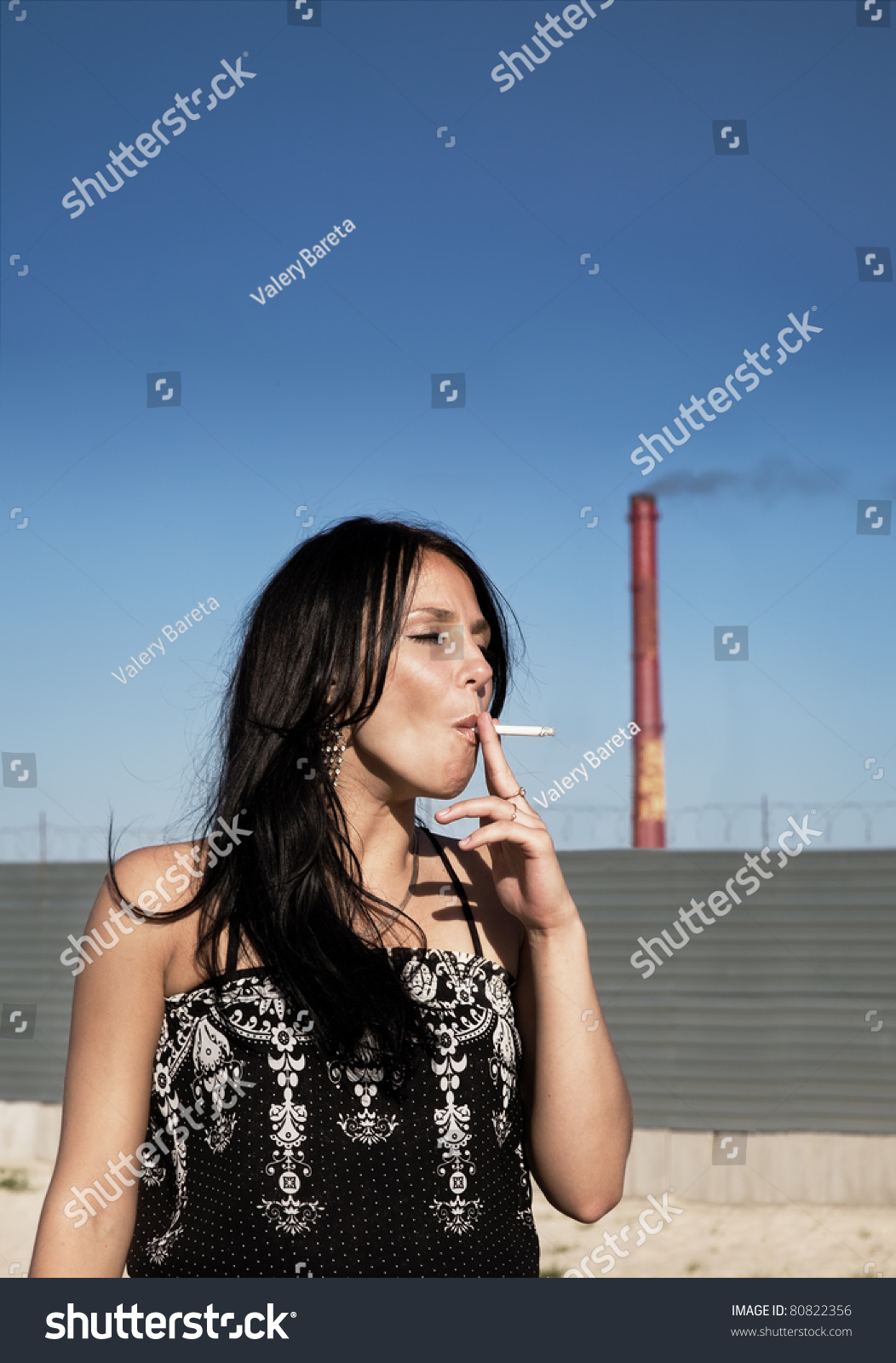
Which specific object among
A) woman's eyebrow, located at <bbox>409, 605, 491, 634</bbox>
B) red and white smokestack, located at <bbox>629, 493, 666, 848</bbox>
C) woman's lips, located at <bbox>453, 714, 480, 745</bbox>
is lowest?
Result: woman's lips, located at <bbox>453, 714, 480, 745</bbox>

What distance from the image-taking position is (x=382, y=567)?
6.73ft

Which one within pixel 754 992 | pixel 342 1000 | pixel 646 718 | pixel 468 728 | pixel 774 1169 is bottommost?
pixel 774 1169

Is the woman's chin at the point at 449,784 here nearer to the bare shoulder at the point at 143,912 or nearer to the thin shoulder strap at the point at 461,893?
the thin shoulder strap at the point at 461,893

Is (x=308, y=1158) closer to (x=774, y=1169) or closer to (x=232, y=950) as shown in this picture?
(x=232, y=950)

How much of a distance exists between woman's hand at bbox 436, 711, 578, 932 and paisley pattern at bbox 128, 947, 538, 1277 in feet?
0.80

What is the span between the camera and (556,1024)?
1.92m

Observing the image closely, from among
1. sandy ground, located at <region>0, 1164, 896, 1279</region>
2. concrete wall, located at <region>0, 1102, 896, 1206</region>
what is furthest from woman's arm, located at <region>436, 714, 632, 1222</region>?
concrete wall, located at <region>0, 1102, 896, 1206</region>

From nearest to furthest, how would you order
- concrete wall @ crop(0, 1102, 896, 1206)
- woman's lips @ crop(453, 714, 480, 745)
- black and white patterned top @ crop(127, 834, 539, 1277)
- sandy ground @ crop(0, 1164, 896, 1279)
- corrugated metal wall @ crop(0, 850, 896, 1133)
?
black and white patterned top @ crop(127, 834, 539, 1277)
woman's lips @ crop(453, 714, 480, 745)
sandy ground @ crop(0, 1164, 896, 1279)
concrete wall @ crop(0, 1102, 896, 1206)
corrugated metal wall @ crop(0, 850, 896, 1133)

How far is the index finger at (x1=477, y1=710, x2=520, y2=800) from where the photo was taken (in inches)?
78.0

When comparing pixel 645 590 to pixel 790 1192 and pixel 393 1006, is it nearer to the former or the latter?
pixel 790 1192

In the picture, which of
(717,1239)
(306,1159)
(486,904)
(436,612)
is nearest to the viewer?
(306,1159)

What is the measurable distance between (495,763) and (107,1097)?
2.61 feet

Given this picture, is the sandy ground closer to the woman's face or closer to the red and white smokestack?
the woman's face

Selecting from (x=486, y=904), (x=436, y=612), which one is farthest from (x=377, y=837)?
(x=436, y=612)
